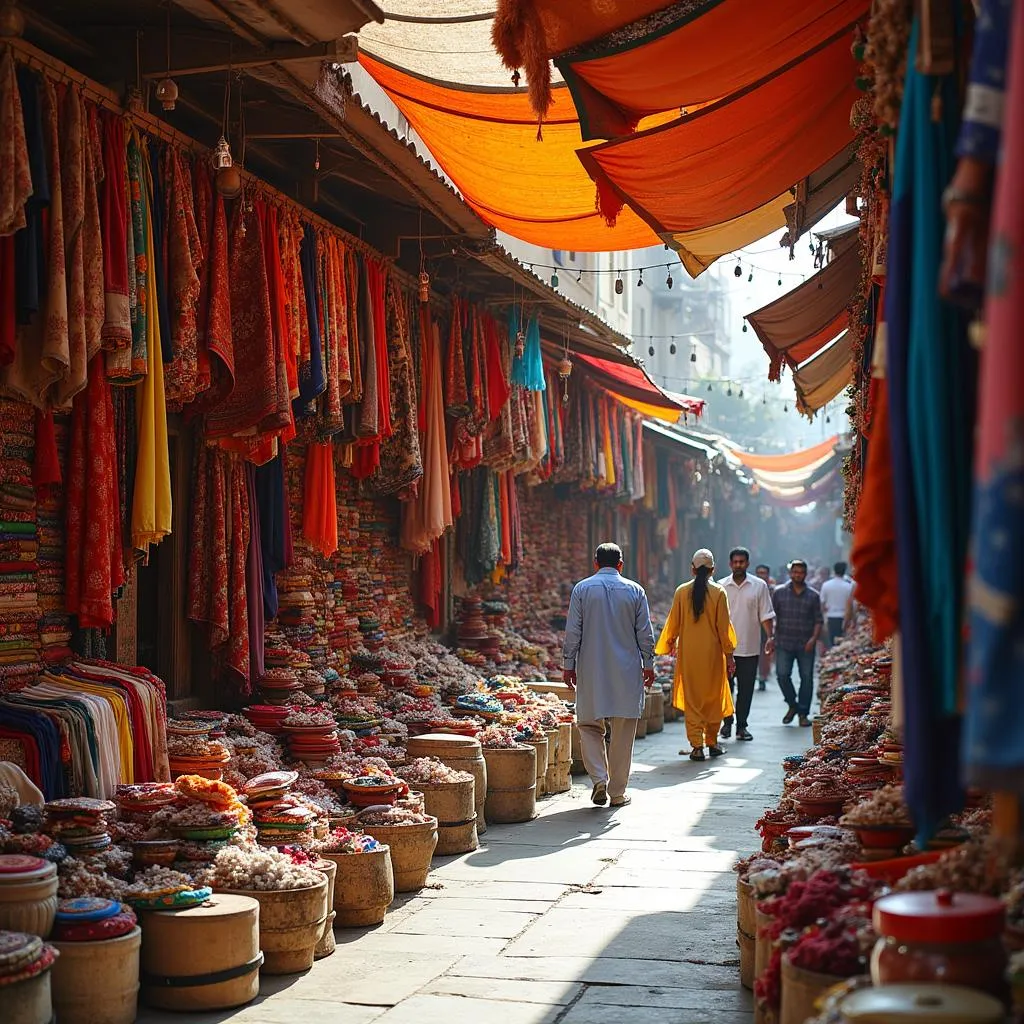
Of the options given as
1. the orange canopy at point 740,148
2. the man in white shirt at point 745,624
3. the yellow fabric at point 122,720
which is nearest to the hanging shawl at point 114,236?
the yellow fabric at point 122,720

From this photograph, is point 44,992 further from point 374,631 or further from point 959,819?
point 374,631

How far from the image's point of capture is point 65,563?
19.5ft

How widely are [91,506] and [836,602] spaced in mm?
14853

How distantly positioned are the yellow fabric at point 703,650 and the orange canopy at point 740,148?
5398 mm

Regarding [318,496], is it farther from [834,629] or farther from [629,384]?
[834,629]

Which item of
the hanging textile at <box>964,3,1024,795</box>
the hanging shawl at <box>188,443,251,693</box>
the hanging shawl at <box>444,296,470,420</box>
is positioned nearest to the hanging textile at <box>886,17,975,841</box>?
the hanging textile at <box>964,3,1024,795</box>

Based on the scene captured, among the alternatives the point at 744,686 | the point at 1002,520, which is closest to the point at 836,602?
the point at 744,686

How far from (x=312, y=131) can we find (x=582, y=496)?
38.5ft

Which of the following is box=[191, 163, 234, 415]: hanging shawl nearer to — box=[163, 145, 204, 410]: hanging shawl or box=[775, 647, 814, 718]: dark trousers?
box=[163, 145, 204, 410]: hanging shawl

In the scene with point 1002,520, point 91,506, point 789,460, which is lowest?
point 1002,520

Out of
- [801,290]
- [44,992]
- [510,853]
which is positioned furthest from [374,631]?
[44,992]

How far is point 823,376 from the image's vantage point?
11547 mm

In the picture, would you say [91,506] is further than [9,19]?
Yes

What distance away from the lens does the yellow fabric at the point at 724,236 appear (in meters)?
7.59
